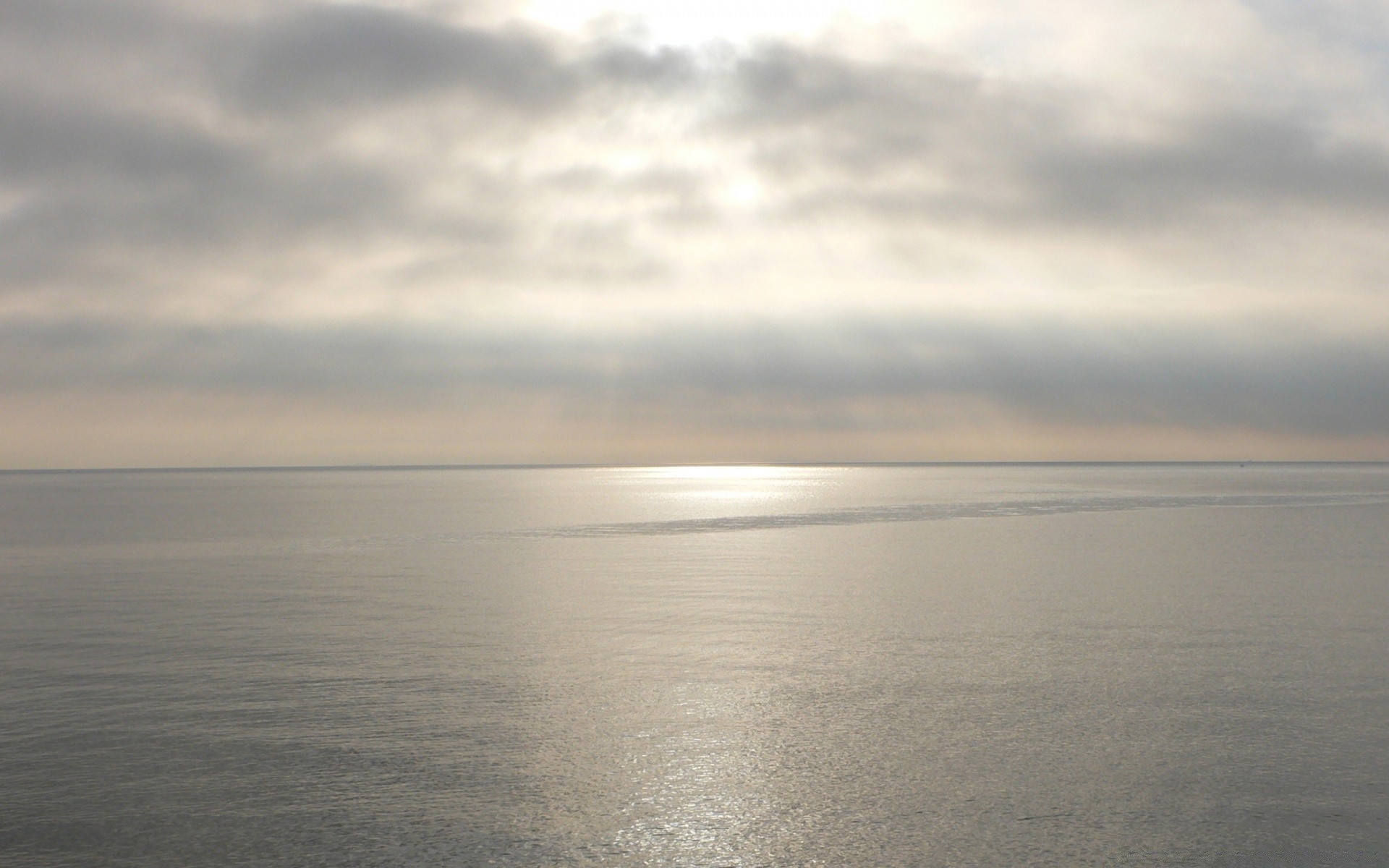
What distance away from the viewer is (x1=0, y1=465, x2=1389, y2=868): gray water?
1031cm

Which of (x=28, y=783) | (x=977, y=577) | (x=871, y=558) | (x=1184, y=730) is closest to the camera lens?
(x=28, y=783)

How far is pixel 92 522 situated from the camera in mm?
66875

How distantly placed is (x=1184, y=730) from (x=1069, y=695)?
2.27 metres

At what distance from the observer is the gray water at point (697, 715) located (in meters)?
10.3

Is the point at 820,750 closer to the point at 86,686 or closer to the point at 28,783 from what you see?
the point at 28,783

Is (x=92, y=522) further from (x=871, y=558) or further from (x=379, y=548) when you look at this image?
(x=871, y=558)

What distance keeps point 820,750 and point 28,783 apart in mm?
9251

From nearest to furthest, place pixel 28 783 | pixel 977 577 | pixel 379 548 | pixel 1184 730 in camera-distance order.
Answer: pixel 28 783 → pixel 1184 730 → pixel 977 577 → pixel 379 548

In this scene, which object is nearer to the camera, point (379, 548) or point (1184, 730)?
point (1184, 730)

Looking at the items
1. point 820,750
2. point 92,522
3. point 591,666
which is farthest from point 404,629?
point 92,522

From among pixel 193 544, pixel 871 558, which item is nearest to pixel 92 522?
pixel 193 544

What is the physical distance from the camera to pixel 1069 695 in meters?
16.2

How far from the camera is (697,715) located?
1495 centimetres

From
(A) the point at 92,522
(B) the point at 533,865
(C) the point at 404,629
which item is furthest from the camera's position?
(A) the point at 92,522
